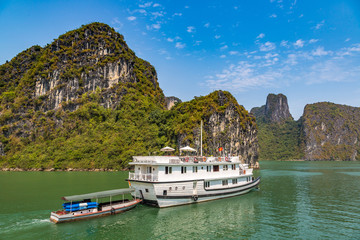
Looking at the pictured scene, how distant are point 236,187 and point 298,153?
182 m

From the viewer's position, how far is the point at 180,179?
2345 cm

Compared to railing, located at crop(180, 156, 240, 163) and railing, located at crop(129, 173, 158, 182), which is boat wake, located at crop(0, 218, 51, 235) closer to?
railing, located at crop(129, 173, 158, 182)

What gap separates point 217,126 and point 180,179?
51.2 meters

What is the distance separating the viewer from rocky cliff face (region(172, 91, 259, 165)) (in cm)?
7112

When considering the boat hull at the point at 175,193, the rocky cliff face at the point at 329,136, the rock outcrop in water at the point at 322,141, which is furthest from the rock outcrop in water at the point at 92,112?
the rocky cliff face at the point at 329,136

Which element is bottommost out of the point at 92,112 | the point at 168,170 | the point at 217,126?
the point at 168,170

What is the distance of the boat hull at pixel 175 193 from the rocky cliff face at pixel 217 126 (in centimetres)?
4256

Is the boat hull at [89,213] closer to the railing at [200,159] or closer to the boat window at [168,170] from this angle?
the boat window at [168,170]

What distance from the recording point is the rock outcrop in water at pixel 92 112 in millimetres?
72312

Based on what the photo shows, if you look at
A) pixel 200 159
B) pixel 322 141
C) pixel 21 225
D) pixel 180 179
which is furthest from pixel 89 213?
pixel 322 141

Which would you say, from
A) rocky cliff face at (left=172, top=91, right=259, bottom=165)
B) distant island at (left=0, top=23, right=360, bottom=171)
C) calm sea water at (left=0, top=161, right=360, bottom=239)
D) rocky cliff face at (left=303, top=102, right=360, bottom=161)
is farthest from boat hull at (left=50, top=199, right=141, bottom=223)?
rocky cliff face at (left=303, top=102, right=360, bottom=161)

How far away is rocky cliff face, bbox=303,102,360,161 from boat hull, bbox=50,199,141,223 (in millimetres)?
192483

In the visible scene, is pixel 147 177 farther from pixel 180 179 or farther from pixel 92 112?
pixel 92 112

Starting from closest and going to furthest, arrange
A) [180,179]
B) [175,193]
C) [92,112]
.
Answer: [175,193], [180,179], [92,112]
